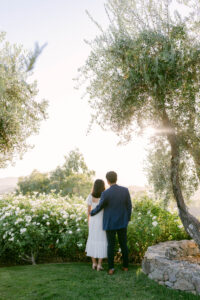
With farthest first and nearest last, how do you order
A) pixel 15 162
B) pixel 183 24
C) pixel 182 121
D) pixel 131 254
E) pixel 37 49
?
pixel 15 162, pixel 131 254, pixel 182 121, pixel 183 24, pixel 37 49

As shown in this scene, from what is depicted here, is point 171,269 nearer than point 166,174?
Yes

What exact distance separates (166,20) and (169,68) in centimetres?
139

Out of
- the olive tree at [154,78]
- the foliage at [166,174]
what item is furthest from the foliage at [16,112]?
the foliage at [166,174]

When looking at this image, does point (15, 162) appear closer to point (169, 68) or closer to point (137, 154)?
point (137, 154)

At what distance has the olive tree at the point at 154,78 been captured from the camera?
6055mm

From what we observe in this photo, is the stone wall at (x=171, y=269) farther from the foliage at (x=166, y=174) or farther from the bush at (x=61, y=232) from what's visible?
the foliage at (x=166, y=174)

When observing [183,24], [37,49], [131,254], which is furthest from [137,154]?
[37,49]

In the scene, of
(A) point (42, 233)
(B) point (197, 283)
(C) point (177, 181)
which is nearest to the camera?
(B) point (197, 283)

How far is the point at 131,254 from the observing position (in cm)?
801

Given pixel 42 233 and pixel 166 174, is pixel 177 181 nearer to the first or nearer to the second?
pixel 166 174

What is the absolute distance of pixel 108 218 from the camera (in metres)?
6.27

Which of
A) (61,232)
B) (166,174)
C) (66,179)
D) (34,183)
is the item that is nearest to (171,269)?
(166,174)

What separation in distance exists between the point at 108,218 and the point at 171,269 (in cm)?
171

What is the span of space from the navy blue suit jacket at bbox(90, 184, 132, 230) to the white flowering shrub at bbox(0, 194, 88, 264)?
162 centimetres
